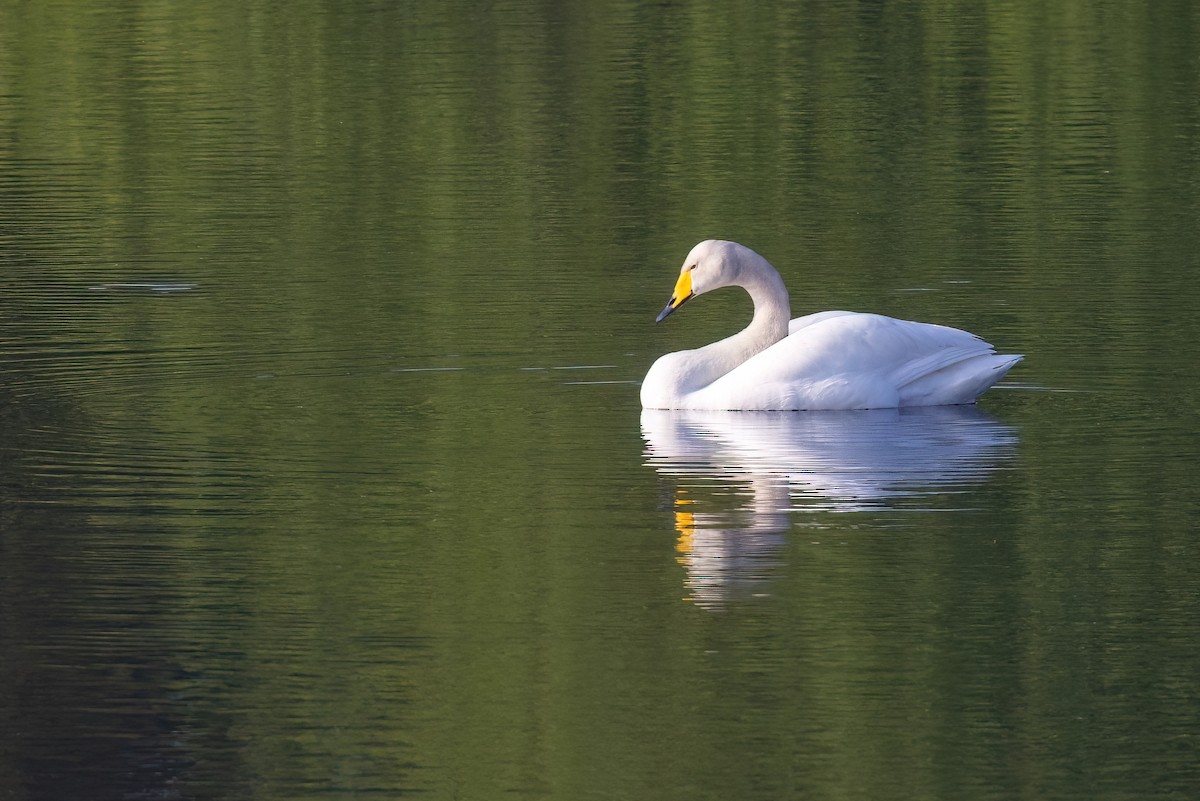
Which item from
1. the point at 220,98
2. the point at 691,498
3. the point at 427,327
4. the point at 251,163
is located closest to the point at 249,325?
Answer: the point at 427,327

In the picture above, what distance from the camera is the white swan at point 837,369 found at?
14.3 metres

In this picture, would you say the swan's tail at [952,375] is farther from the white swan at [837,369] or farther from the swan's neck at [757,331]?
the swan's neck at [757,331]

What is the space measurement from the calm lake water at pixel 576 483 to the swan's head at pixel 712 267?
73cm

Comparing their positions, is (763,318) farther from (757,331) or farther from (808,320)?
(808,320)

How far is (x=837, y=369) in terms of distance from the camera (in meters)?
14.3

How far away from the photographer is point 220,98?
113 ft

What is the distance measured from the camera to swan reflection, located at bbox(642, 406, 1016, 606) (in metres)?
11.0

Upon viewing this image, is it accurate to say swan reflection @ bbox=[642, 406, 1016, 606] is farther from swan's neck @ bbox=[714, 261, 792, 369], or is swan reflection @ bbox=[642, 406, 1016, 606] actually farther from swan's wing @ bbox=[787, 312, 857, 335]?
swan's wing @ bbox=[787, 312, 857, 335]

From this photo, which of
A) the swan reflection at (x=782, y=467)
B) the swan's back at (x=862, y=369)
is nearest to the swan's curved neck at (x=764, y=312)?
the swan's back at (x=862, y=369)

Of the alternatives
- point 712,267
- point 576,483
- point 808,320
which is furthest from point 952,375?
point 576,483

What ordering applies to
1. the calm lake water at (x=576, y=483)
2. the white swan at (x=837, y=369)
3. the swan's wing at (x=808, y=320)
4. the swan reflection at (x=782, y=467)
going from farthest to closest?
the swan's wing at (x=808, y=320) < the white swan at (x=837, y=369) < the swan reflection at (x=782, y=467) < the calm lake water at (x=576, y=483)

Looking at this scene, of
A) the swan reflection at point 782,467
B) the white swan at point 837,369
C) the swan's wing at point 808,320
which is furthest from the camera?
the swan's wing at point 808,320

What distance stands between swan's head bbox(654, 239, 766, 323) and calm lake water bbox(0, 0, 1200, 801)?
729mm


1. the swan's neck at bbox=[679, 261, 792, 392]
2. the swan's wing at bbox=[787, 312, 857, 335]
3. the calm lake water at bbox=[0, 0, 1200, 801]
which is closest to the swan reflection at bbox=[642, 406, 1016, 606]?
the calm lake water at bbox=[0, 0, 1200, 801]
